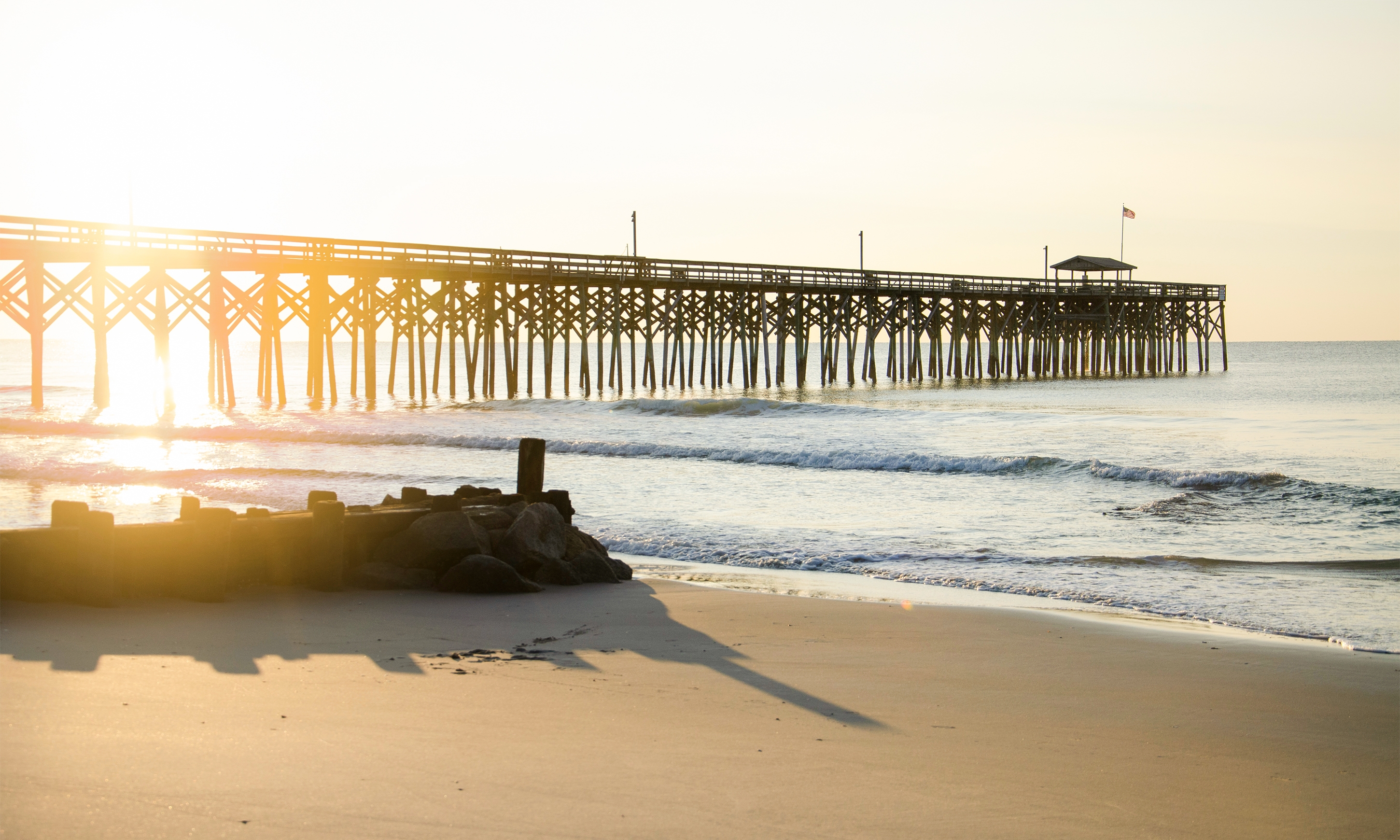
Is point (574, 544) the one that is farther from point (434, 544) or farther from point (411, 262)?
point (411, 262)

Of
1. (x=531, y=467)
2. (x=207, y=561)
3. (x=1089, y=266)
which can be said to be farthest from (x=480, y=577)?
(x=1089, y=266)

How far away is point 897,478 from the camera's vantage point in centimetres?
1667

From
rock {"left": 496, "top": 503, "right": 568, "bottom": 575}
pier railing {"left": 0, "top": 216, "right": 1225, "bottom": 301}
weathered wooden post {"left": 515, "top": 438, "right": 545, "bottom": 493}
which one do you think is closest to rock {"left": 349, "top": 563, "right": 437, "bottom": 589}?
rock {"left": 496, "top": 503, "right": 568, "bottom": 575}

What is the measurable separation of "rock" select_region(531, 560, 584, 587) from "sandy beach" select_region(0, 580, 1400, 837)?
1.26 metres

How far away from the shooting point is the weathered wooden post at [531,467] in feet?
32.5

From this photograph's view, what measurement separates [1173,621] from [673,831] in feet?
16.1

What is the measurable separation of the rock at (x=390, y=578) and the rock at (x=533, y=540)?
1.79ft

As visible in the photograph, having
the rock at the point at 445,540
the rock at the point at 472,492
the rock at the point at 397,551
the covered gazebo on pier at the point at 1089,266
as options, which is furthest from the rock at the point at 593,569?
the covered gazebo on pier at the point at 1089,266

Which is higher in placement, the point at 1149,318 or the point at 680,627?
the point at 1149,318

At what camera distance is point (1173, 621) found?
7266mm

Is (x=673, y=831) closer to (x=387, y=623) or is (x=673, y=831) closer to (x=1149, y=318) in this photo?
(x=387, y=623)

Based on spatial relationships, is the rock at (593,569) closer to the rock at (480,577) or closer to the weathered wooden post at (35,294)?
the rock at (480,577)

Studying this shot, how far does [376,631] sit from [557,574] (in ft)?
6.34

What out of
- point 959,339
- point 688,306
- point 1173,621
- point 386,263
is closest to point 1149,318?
point 959,339
